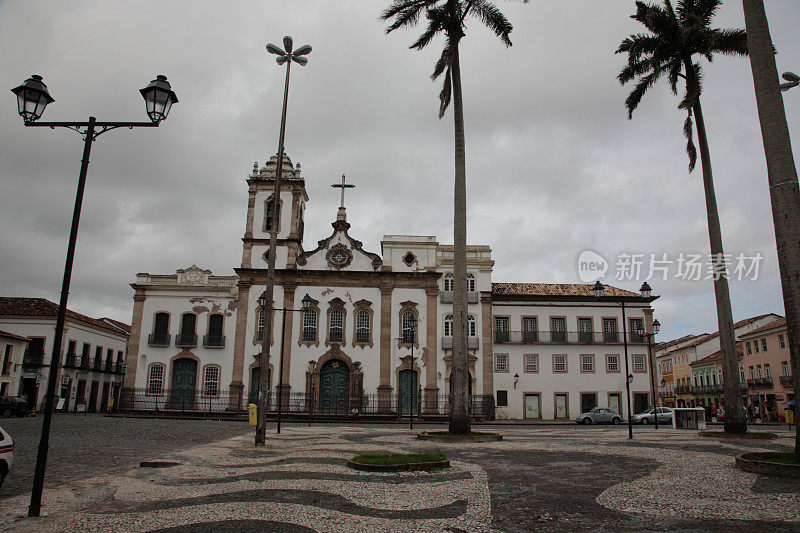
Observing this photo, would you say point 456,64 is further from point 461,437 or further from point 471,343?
point 471,343

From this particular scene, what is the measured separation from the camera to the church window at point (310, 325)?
1442 inches

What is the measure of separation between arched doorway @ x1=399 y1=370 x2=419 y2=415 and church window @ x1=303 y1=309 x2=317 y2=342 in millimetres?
6082

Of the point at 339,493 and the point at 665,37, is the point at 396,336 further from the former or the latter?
the point at 339,493

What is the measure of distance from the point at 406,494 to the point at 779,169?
9221 mm

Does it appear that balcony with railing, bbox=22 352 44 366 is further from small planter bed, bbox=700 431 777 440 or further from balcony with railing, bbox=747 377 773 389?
balcony with railing, bbox=747 377 773 389

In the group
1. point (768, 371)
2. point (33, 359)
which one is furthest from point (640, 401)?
point (33, 359)

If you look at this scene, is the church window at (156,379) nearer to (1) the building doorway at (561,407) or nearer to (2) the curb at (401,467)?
(1) the building doorway at (561,407)

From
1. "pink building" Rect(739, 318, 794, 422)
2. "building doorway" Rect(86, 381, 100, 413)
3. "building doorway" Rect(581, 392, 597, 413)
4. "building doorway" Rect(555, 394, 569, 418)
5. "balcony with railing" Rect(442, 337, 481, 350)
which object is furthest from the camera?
"building doorway" Rect(86, 381, 100, 413)

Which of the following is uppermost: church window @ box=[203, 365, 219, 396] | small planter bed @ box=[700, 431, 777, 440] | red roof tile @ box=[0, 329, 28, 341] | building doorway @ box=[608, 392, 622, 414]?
red roof tile @ box=[0, 329, 28, 341]

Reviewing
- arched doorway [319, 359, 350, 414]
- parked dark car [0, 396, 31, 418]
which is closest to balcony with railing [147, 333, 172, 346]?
parked dark car [0, 396, 31, 418]

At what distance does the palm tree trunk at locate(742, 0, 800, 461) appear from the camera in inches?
412

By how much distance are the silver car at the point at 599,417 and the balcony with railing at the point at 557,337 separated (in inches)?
208

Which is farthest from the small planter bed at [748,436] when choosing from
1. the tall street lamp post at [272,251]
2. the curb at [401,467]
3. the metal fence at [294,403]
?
the metal fence at [294,403]

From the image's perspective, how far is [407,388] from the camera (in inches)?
1430
